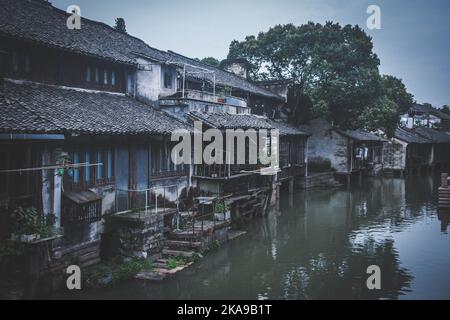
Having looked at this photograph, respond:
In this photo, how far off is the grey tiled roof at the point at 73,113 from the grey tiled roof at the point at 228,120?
1.37 m

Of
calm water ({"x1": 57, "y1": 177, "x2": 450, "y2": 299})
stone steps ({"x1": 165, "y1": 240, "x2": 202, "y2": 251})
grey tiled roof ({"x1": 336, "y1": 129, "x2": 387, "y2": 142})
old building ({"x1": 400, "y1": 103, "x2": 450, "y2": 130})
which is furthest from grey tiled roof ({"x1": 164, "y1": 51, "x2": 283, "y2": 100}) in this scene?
old building ({"x1": 400, "y1": 103, "x2": 450, "y2": 130})

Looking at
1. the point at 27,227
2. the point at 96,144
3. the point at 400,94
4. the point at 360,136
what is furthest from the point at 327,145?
the point at 27,227

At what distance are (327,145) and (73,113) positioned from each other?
29960 mm

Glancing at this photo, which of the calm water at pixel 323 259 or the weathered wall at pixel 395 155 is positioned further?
the weathered wall at pixel 395 155

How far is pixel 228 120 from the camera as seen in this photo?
2205 cm

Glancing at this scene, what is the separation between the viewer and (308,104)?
120 ft

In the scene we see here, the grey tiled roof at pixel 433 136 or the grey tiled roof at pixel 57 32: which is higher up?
the grey tiled roof at pixel 57 32

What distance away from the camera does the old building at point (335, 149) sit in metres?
39.2

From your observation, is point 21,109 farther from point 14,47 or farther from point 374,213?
point 374,213

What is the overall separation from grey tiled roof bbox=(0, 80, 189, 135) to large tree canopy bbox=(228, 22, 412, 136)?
19.7 metres

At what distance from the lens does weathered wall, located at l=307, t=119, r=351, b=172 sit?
3934cm

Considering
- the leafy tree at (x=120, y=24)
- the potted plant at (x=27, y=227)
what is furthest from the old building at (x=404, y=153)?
the potted plant at (x=27, y=227)

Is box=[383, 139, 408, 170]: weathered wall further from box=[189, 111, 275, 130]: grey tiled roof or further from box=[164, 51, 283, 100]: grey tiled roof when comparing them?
box=[189, 111, 275, 130]: grey tiled roof

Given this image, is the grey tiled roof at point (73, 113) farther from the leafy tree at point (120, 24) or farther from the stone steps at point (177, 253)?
the leafy tree at point (120, 24)
